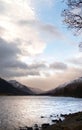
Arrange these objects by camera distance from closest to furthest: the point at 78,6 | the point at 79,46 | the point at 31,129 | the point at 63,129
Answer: the point at 78,6, the point at 79,46, the point at 63,129, the point at 31,129

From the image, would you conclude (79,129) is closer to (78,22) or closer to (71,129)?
(71,129)

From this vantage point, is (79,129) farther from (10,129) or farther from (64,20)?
(10,129)

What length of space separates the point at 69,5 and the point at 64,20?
3.76 ft

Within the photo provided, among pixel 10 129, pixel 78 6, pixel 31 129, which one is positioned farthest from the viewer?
pixel 10 129

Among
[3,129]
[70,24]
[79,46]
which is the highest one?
[70,24]

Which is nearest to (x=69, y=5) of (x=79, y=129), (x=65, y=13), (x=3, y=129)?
(x=65, y=13)

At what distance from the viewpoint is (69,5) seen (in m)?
21.3

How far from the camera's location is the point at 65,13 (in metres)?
21.6

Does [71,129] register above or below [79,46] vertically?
below

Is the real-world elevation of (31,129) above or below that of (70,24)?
below

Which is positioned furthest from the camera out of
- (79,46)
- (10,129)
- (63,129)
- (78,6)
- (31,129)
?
(10,129)

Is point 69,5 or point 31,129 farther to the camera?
point 31,129

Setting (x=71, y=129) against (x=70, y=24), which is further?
(x=71, y=129)

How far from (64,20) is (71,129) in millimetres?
8532
